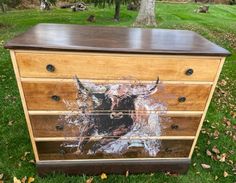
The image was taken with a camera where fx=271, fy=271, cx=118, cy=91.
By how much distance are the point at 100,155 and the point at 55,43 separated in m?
1.48

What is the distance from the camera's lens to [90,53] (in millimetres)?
2521

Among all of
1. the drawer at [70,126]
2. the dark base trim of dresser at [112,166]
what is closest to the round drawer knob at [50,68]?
the drawer at [70,126]

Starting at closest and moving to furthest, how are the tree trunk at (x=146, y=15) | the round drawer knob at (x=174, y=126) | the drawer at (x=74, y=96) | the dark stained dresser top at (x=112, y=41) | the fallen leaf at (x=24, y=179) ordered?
the dark stained dresser top at (x=112, y=41), the drawer at (x=74, y=96), the round drawer knob at (x=174, y=126), the fallen leaf at (x=24, y=179), the tree trunk at (x=146, y=15)

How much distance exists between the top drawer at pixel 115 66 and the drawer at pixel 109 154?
0.91 metres

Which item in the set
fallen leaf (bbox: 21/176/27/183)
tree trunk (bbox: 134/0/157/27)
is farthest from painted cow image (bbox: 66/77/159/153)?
tree trunk (bbox: 134/0/157/27)

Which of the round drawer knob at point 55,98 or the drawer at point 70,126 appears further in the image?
the drawer at point 70,126

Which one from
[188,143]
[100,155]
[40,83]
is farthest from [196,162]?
[40,83]

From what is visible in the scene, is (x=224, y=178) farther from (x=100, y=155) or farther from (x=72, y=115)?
(x=72, y=115)

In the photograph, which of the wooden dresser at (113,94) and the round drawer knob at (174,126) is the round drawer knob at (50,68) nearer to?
the wooden dresser at (113,94)

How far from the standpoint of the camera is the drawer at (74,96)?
268cm

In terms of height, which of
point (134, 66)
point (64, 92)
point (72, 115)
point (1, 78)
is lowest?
point (1, 78)

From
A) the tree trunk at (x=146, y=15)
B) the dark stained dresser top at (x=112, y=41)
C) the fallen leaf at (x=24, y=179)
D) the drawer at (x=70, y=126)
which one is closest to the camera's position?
the dark stained dresser top at (x=112, y=41)

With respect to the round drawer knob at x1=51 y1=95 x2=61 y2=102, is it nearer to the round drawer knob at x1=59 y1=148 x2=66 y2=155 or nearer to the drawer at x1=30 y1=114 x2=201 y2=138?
the drawer at x1=30 y1=114 x2=201 y2=138

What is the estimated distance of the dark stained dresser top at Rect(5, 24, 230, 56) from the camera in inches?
98.1
